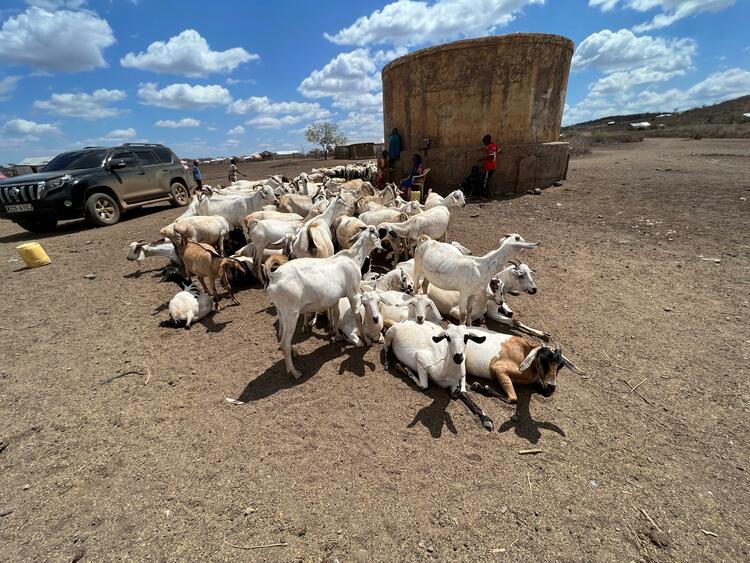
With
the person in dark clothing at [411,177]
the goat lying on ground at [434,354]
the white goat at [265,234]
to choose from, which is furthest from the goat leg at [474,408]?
the person in dark clothing at [411,177]

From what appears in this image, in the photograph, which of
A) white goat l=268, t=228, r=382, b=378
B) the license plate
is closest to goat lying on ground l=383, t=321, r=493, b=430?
white goat l=268, t=228, r=382, b=378

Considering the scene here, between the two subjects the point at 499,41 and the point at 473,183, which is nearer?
the point at 499,41

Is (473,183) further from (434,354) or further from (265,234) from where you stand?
(434,354)

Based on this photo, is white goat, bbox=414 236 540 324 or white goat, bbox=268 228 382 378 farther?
white goat, bbox=414 236 540 324

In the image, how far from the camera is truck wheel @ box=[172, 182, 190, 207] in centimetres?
1510

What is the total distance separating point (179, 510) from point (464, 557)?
93.0 inches

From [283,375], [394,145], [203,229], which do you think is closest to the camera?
[283,375]

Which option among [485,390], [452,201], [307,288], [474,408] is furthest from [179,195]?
[474,408]

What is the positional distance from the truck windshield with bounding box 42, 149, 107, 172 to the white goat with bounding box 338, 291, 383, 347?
1238cm

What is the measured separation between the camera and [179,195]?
15438mm

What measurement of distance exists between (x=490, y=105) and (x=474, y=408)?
12.8m

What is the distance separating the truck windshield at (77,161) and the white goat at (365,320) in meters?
12.4

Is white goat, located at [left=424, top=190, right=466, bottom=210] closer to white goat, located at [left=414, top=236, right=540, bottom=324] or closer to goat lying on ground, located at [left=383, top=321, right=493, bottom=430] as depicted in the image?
white goat, located at [left=414, top=236, right=540, bottom=324]

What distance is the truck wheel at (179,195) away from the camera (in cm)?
1510
